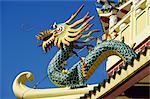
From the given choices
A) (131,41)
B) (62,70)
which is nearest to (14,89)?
(62,70)

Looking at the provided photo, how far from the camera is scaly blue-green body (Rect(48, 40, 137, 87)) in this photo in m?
10.7

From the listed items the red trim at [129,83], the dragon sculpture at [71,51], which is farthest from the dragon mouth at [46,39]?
the red trim at [129,83]

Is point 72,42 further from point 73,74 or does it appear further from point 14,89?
point 14,89

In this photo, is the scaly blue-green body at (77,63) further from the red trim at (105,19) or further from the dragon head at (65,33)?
the red trim at (105,19)

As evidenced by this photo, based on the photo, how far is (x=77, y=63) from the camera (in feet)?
39.9

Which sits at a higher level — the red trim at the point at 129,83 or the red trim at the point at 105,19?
the red trim at the point at 105,19

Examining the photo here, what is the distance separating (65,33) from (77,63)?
2.67 feet

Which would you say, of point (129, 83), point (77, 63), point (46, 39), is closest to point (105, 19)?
point (46, 39)

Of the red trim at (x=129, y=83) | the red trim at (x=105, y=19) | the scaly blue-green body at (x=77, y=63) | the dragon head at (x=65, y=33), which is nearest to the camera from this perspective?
the red trim at (x=129, y=83)

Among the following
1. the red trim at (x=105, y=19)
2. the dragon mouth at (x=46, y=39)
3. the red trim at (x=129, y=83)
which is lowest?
the red trim at (x=129, y=83)

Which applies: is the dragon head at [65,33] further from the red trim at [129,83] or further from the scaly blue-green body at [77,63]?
the red trim at [129,83]

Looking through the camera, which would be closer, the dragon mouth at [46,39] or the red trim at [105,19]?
the dragon mouth at [46,39]

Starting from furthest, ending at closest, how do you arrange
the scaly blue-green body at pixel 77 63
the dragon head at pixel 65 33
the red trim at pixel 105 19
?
the red trim at pixel 105 19
the dragon head at pixel 65 33
the scaly blue-green body at pixel 77 63

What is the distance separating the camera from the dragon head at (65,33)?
40.2ft
